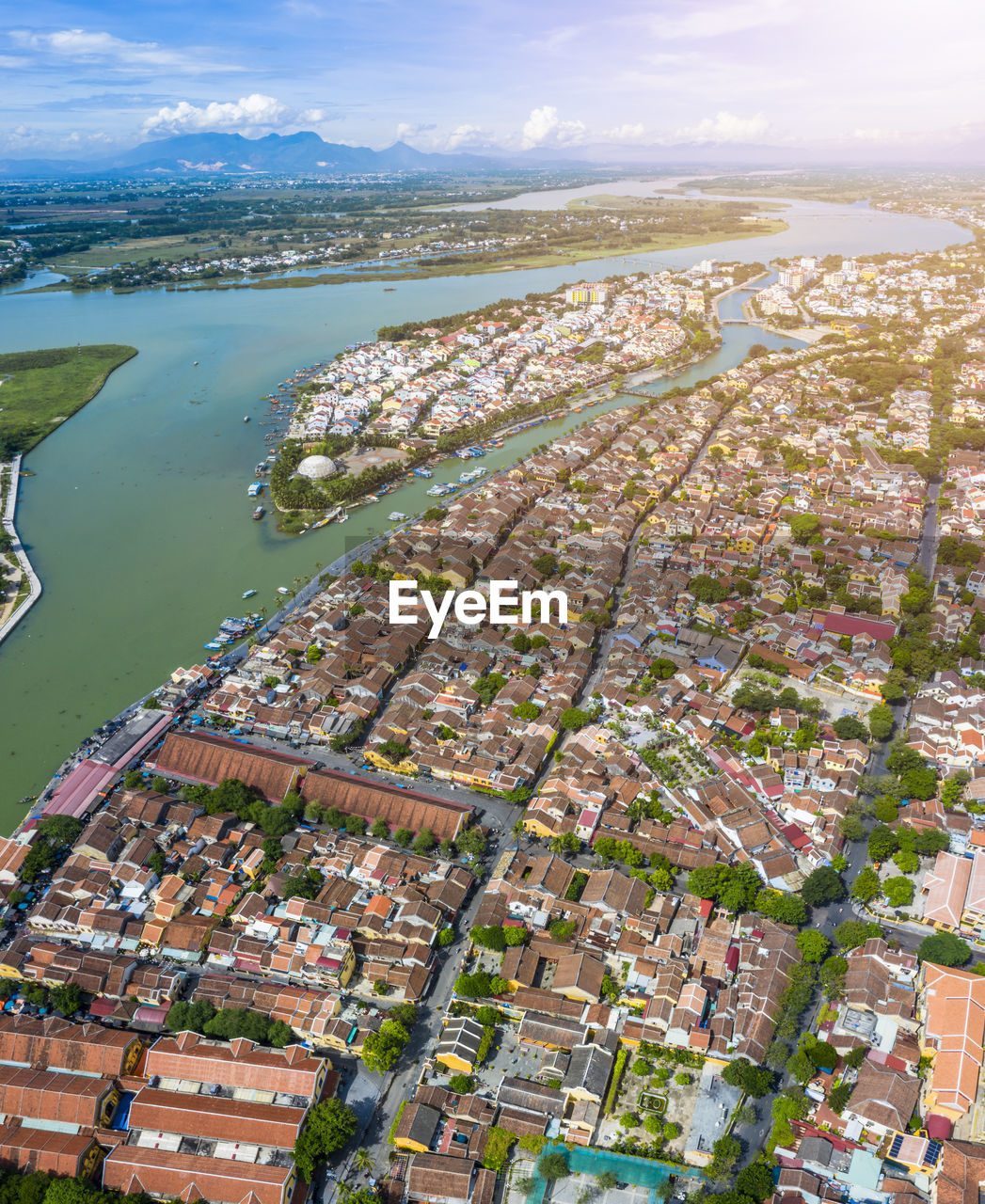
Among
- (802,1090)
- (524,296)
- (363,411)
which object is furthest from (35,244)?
(802,1090)

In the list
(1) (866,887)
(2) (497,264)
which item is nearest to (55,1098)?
(1) (866,887)

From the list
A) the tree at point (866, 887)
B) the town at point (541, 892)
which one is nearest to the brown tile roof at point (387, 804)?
the town at point (541, 892)

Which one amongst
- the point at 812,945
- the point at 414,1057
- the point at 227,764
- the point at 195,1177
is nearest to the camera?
the point at 195,1177

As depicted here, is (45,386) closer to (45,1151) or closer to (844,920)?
(45,1151)

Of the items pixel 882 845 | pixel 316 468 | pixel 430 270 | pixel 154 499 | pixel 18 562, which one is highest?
pixel 430 270

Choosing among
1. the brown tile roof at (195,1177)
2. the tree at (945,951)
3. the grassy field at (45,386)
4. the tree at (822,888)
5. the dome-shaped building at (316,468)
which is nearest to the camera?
the brown tile roof at (195,1177)

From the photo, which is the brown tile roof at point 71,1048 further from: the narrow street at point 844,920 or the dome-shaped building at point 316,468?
the dome-shaped building at point 316,468

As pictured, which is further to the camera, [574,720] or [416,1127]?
[574,720]
